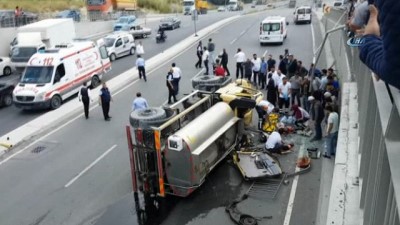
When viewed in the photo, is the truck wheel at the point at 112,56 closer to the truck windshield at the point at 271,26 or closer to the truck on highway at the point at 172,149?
the truck windshield at the point at 271,26

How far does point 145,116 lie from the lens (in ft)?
33.7

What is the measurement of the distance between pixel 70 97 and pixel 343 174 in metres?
17.2

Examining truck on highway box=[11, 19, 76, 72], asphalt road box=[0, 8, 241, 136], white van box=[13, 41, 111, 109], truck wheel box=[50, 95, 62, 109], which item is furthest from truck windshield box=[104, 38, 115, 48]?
truck wheel box=[50, 95, 62, 109]

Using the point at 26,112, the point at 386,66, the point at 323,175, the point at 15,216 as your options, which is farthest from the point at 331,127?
the point at 26,112

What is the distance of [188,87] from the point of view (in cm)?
2175

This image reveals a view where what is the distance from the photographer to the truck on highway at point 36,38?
2553 cm

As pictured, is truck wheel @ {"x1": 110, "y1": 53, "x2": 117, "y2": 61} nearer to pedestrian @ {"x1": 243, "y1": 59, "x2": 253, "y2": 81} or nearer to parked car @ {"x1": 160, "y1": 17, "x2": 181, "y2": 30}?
pedestrian @ {"x1": 243, "y1": 59, "x2": 253, "y2": 81}

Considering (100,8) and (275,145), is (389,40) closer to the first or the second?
(275,145)

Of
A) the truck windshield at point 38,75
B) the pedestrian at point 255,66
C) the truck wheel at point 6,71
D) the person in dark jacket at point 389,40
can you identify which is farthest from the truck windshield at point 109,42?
the person in dark jacket at point 389,40

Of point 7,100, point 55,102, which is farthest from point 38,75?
point 7,100

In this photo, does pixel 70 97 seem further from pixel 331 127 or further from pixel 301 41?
pixel 301 41

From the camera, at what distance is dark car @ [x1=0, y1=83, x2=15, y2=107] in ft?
66.2

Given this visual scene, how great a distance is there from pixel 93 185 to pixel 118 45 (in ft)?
68.1

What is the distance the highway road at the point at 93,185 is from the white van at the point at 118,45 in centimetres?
1298
